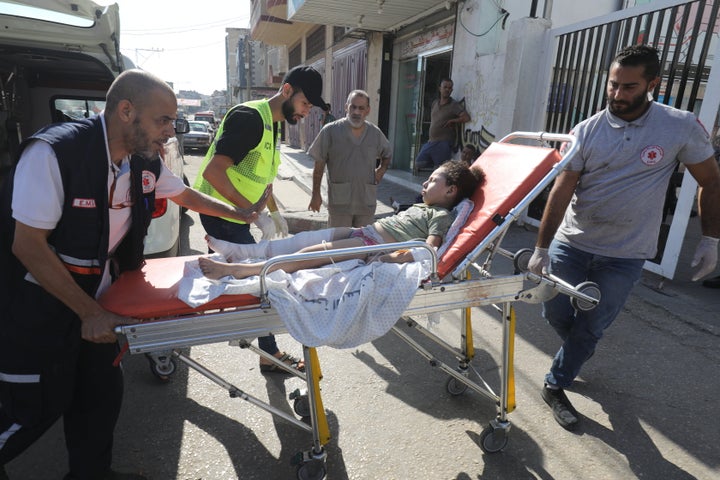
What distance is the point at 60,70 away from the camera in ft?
18.3

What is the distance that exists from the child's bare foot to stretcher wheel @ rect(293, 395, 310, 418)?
0.89m

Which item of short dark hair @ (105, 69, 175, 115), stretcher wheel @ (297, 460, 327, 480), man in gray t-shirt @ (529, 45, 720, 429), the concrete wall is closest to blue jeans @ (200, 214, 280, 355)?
stretcher wheel @ (297, 460, 327, 480)

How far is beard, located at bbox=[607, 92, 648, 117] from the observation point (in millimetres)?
2367

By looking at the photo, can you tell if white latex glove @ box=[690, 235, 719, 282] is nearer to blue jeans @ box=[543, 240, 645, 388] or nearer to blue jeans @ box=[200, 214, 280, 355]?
blue jeans @ box=[543, 240, 645, 388]

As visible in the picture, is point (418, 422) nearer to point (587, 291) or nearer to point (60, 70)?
point (587, 291)

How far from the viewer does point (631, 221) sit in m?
2.45

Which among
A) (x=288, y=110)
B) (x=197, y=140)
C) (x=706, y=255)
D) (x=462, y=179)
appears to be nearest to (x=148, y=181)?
(x=288, y=110)

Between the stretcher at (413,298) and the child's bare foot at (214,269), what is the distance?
5.3 inches

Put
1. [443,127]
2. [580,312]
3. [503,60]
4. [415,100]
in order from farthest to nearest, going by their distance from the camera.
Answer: [415,100], [443,127], [503,60], [580,312]

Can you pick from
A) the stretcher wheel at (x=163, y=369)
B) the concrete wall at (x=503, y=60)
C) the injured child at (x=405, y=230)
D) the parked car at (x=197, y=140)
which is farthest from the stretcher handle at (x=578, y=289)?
the parked car at (x=197, y=140)

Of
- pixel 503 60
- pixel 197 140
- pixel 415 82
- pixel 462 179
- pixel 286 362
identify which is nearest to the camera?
pixel 462 179

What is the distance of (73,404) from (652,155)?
2.97 meters

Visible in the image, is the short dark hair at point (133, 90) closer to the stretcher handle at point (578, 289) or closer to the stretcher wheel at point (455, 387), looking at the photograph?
the stretcher handle at point (578, 289)

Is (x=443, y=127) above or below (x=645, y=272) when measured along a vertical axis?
above
